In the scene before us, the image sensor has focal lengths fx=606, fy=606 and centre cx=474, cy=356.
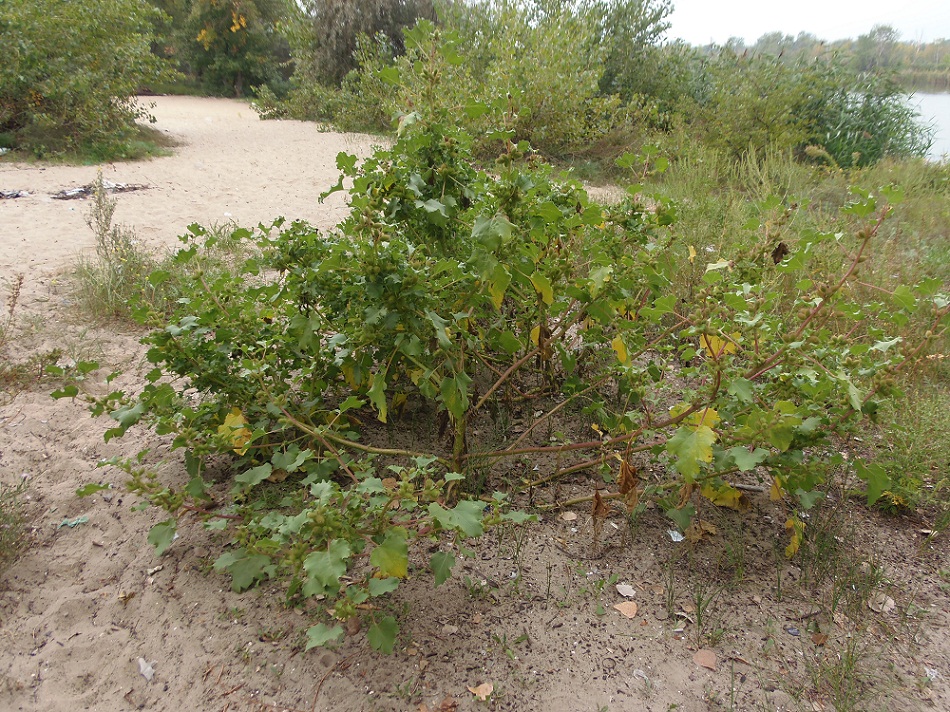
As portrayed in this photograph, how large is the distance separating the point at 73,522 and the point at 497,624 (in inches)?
57.7

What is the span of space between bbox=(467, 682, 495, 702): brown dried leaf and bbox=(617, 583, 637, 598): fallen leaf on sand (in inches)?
20.1

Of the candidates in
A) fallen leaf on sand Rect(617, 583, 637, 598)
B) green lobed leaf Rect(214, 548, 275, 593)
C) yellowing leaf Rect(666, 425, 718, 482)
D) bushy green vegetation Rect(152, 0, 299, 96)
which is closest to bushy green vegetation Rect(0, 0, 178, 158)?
green lobed leaf Rect(214, 548, 275, 593)

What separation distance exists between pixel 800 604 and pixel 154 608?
6.27 feet

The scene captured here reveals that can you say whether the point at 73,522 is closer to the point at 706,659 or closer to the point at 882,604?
the point at 706,659

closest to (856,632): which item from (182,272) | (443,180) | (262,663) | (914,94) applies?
(262,663)

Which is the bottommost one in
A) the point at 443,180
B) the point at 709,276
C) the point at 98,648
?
the point at 98,648

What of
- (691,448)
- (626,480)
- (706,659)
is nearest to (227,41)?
(626,480)

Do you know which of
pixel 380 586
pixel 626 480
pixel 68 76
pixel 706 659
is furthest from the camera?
pixel 68 76

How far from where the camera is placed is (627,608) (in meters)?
1.81

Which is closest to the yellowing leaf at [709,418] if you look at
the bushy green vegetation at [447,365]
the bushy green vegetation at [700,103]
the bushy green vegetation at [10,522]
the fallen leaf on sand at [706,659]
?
the bushy green vegetation at [447,365]

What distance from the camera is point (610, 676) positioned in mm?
1613

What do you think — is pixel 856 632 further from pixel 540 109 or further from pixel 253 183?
pixel 540 109

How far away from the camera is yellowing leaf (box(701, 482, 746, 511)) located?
194 cm

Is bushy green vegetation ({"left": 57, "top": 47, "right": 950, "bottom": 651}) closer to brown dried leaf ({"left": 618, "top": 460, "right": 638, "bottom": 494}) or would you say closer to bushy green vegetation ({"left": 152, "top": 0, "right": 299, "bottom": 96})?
brown dried leaf ({"left": 618, "top": 460, "right": 638, "bottom": 494})
